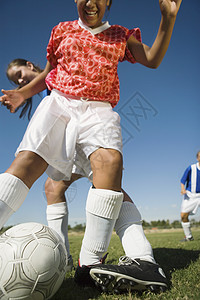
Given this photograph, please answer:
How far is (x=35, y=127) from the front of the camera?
1.90 metres

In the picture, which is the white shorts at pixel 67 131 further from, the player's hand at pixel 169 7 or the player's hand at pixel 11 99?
the player's hand at pixel 169 7

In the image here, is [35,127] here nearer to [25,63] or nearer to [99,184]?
[99,184]

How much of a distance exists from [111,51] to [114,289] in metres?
1.69

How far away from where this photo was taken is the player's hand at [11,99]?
230 cm

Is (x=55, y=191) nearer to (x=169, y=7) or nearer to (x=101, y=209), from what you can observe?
(x=101, y=209)

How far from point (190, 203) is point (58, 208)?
5563 mm

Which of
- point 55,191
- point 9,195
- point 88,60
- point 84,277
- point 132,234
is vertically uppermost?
point 88,60

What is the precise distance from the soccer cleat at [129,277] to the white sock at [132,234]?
127 millimetres

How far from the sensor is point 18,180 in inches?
65.9

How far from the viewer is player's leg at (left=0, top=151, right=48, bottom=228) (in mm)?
1617

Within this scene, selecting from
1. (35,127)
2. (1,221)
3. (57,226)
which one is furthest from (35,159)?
(57,226)

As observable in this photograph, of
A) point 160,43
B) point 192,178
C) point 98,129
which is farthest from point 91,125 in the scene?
point 192,178

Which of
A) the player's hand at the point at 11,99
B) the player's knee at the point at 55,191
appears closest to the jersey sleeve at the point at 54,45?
the player's hand at the point at 11,99

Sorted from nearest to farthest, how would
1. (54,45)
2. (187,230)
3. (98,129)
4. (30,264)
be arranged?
(30,264) < (98,129) < (54,45) < (187,230)
